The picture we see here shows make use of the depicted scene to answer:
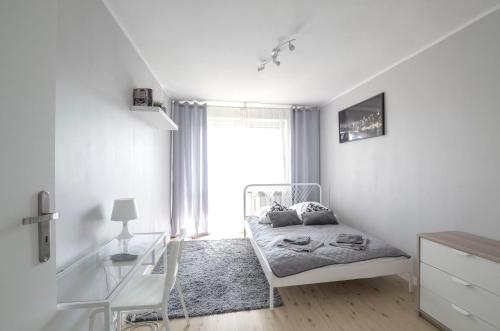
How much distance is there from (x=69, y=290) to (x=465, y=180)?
9.78 feet

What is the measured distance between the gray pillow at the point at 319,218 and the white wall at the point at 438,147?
17.9 inches

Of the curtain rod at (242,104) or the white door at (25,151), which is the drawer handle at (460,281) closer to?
the white door at (25,151)

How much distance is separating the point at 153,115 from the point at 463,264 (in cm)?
297

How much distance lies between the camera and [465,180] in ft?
6.77

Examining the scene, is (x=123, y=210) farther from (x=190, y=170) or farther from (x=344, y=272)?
(x=190, y=170)

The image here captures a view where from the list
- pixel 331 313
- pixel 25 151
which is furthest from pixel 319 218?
pixel 25 151

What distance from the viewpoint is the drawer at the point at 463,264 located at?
4.92 ft

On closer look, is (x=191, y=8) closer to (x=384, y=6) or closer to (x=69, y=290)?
(x=384, y=6)

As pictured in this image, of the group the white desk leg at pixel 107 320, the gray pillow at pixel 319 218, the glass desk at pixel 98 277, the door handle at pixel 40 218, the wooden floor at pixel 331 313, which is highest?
the door handle at pixel 40 218

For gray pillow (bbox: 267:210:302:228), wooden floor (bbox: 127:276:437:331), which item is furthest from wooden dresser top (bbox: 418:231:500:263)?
gray pillow (bbox: 267:210:302:228)

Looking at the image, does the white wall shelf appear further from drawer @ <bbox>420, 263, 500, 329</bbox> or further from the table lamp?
drawer @ <bbox>420, 263, 500, 329</bbox>

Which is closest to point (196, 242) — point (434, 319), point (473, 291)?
point (434, 319)

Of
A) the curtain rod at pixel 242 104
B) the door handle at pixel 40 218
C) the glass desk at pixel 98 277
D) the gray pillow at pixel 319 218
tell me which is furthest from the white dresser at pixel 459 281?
the curtain rod at pixel 242 104

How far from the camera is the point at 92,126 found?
1.60 metres
